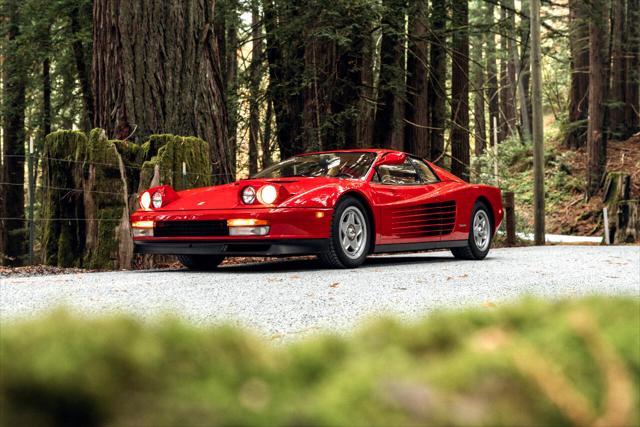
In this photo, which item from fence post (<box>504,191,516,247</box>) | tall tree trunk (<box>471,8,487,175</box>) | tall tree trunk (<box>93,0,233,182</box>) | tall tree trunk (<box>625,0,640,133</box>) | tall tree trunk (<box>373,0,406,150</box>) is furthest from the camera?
tall tree trunk (<box>625,0,640,133</box>)

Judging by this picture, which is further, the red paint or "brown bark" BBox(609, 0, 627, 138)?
"brown bark" BBox(609, 0, 627, 138)

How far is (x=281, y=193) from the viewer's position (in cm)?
763

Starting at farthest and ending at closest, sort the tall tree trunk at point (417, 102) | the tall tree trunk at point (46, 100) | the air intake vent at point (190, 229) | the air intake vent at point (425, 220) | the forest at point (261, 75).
Answer: the tall tree trunk at point (46, 100), the tall tree trunk at point (417, 102), the forest at point (261, 75), the air intake vent at point (425, 220), the air intake vent at point (190, 229)

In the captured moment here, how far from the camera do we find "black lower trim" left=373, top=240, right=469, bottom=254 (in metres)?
8.71

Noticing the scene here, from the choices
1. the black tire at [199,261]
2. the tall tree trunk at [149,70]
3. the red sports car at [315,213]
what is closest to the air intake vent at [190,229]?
the red sports car at [315,213]

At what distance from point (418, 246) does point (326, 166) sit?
1.45 metres

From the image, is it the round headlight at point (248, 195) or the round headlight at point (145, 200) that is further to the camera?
the round headlight at point (145, 200)

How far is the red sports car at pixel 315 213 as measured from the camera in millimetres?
7609

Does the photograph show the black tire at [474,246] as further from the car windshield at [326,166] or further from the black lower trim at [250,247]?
the black lower trim at [250,247]

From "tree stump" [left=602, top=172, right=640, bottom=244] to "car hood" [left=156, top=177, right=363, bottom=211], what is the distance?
10.1m

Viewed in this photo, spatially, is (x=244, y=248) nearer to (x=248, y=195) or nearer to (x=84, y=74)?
(x=248, y=195)

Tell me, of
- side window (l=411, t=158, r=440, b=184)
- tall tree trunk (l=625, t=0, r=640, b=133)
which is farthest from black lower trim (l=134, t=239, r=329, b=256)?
tall tree trunk (l=625, t=0, r=640, b=133)

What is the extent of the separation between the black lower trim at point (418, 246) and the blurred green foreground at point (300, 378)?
7.43 m

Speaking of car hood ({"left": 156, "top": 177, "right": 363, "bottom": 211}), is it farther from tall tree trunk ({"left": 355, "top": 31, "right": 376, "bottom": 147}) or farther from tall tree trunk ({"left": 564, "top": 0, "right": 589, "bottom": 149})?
tall tree trunk ({"left": 564, "top": 0, "right": 589, "bottom": 149})
